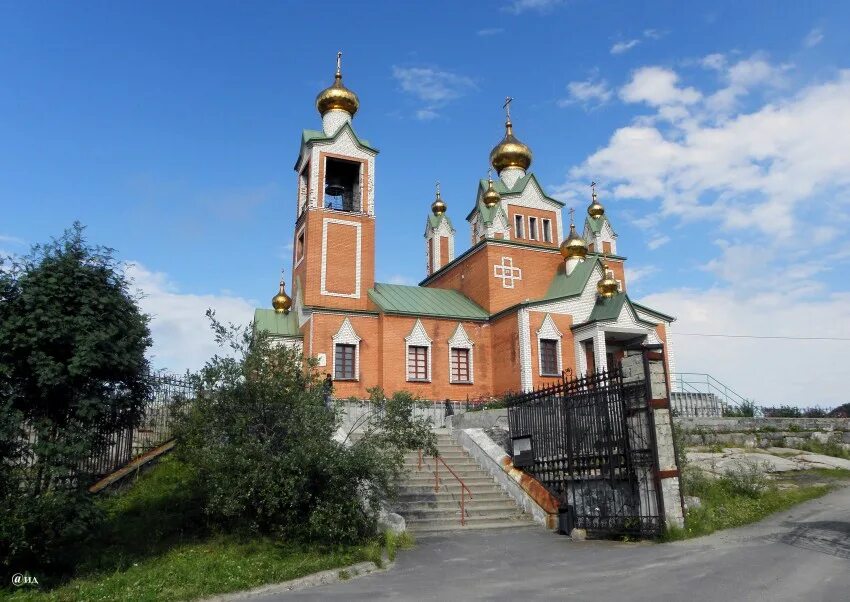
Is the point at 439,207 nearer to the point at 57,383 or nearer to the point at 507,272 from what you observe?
the point at 507,272

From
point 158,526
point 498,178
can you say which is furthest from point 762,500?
point 498,178

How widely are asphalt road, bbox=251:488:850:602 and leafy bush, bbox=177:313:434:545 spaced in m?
1.21

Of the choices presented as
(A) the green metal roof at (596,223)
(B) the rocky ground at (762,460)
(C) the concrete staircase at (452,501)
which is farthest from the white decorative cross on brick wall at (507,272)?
(C) the concrete staircase at (452,501)

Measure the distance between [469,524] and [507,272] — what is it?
1754 cm

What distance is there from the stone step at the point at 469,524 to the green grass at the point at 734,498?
306 centimetres

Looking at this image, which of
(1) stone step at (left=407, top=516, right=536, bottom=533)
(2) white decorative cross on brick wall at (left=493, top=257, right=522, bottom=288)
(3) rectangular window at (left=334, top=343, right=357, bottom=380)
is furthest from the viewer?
(2) white decorative cross on brick wall at (left=493, top=257, right=522, bottom=288)

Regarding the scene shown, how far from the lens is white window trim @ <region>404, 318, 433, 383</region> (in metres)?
25.5

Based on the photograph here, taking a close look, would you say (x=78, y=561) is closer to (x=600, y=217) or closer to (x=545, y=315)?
(x=545, y=315)

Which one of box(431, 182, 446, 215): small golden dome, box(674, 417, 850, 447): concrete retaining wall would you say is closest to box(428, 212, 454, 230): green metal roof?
box(431, 182, 446, 215): small golden dome

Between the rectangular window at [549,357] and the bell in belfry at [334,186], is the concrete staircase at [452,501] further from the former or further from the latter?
the bell in belfry at [334,186]

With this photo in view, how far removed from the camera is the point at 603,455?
11.5m

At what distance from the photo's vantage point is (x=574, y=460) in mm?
12242

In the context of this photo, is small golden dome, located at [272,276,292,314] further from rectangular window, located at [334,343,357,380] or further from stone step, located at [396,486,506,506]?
stone step, located at [396,486,506,506]

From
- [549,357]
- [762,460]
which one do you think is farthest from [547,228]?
[762,460]
